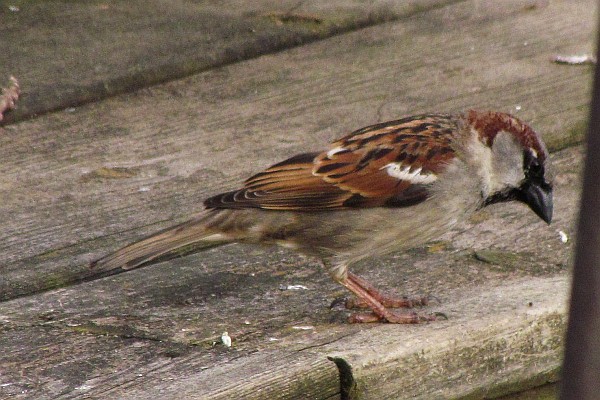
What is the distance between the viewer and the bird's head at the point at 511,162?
292 cm

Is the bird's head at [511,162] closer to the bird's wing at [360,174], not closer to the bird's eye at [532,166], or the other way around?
the bird's eye at [532,166]

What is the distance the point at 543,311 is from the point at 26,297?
1.19 m

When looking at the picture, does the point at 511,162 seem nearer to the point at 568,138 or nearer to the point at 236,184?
the point at 568,138

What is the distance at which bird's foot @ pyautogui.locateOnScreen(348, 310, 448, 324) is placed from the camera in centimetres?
237

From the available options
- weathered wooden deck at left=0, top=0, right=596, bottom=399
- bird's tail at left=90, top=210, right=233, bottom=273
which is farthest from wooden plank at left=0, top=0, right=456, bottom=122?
bird's tail at left=90, top=210, right=233, bottom=273

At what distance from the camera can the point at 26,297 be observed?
2484 mm

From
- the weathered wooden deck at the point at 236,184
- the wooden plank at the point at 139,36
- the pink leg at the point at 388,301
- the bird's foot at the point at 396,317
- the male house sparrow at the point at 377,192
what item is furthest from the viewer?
the wooden plank at the point at 139,36

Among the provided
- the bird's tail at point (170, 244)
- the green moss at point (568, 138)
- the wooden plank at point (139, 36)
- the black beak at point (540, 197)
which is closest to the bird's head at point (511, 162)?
the black beak at point (540, 197)

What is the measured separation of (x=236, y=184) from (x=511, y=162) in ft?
2.60

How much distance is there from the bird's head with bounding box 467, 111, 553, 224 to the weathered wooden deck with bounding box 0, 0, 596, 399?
0.31 ft

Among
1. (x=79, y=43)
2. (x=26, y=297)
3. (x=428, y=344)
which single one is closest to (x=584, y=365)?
(x=428, y=344)

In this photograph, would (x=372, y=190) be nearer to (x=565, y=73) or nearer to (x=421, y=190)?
(x=421, y=190)

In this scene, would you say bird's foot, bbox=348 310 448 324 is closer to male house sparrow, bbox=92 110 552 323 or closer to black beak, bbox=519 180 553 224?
male house sparrow, bbox=92 110 552 323

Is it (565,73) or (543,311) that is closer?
(543,311)
